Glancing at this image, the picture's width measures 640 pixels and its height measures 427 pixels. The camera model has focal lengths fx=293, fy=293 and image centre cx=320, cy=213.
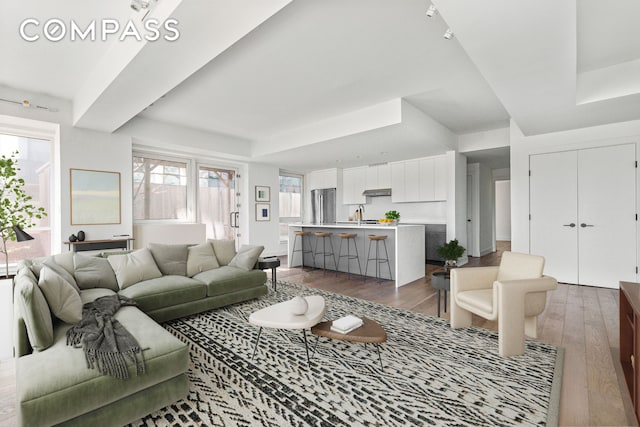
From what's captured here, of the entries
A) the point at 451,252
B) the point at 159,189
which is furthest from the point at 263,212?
the point at 451,252

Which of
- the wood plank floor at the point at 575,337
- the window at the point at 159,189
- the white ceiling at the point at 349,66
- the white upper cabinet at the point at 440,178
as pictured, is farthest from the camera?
the white upper cabinet at the point at 440,178

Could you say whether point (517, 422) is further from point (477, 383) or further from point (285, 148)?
point (285, 148)

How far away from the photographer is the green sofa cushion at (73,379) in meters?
1.43

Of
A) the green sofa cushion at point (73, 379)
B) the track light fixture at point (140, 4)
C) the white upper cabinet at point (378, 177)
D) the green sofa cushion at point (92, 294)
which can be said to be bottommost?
the green sofa cushion at point (73, 379)

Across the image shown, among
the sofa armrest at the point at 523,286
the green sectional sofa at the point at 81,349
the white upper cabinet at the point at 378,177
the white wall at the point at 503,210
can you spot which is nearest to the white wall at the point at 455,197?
the white upper cabinet at the point at 378,177

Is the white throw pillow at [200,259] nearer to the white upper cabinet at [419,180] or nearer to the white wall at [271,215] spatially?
the white wall at [271,215]

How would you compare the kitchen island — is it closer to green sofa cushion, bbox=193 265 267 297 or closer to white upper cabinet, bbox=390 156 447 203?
white upper cabinet, bbox=390 156 447 203

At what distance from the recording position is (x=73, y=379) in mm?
1549

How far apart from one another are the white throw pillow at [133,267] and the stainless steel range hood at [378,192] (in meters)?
5.83

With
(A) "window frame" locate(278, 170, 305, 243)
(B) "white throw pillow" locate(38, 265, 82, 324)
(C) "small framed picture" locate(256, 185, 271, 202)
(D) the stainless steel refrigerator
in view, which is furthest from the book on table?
(D) the stainless steel refrigerator

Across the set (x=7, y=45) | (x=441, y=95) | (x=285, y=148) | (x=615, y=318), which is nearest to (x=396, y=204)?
(x=285, y=148)

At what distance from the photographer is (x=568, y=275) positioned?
4.88 meters

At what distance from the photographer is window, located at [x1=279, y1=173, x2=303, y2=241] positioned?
28.7 ft

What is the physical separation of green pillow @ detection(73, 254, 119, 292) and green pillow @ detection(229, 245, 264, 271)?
1.45 meters
